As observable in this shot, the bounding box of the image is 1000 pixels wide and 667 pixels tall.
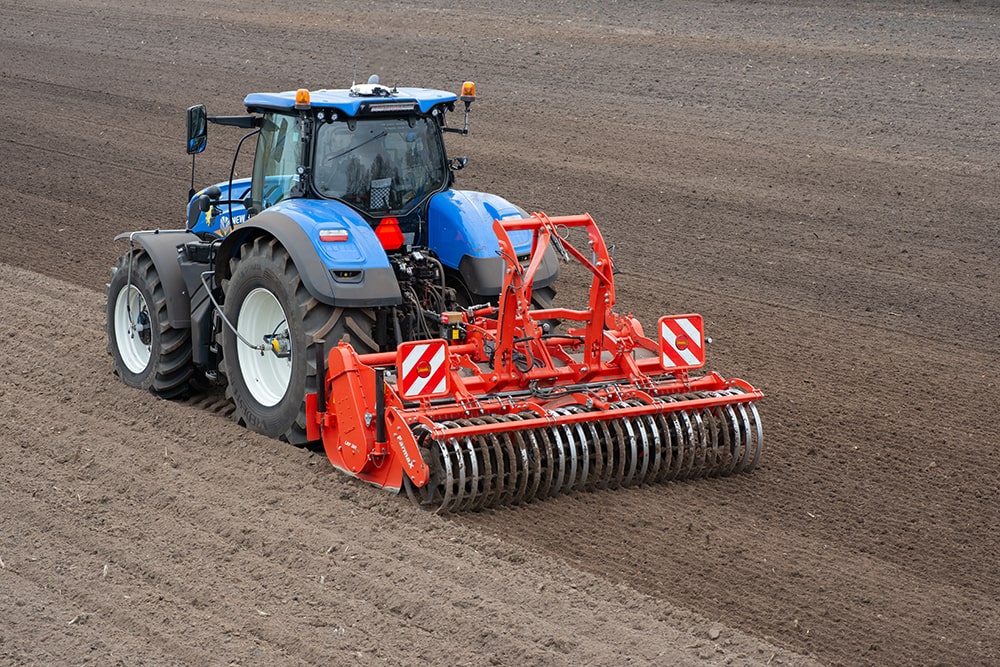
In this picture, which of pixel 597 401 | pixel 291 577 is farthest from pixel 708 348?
pixel 291 577

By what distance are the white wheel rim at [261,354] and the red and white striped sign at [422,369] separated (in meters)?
1.13

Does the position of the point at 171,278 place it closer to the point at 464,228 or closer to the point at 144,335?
the point at 144,335

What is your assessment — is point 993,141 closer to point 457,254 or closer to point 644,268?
point 644,268

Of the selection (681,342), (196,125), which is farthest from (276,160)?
(681,342)

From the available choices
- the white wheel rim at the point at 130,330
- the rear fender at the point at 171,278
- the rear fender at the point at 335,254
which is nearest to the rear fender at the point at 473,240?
the rear fender at the point at 335,254

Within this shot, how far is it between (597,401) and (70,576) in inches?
111

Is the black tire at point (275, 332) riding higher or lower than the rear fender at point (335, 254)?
lower

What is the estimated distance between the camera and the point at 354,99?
7.88 m

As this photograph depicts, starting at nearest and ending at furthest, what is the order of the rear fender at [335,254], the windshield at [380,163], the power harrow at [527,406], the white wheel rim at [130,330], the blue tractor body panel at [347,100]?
the power harrow at [527,406] → the rear fender at [335,254] → the blue tractor body panel at [347,100] → the windshield at [380,163] → the white wheel rim at [130,330]

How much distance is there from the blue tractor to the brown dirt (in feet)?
1.56

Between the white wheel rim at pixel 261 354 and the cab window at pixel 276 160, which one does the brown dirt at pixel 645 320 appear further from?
the cab window at pixel 276 160

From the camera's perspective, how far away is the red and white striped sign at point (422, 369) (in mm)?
7000

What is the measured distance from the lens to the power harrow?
698cm

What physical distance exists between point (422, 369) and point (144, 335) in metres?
2.62
